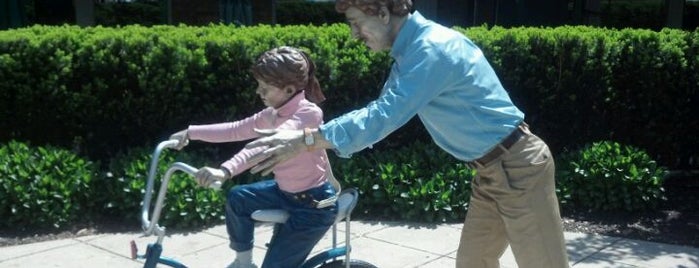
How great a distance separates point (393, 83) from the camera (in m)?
2.80

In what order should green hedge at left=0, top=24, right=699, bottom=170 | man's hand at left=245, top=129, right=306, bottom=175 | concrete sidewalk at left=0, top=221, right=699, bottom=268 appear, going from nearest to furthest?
Answer: man's hand at left=245, top=129, right=306, bottom=175, concrete sidewalk at left=0, top=221, right=699, bottom=268, green hedge at left=0, top=24, right=699, bottom=170

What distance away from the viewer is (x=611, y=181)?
6.37 metres

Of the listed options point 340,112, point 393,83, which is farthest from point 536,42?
point 393,83

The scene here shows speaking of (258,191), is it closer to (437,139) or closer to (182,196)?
(437,139)

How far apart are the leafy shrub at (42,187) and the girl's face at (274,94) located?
2.79 meters

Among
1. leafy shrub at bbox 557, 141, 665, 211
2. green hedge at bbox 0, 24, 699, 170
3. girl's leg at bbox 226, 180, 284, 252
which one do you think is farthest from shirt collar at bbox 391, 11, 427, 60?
leafy shrub at bbox 557, 141, 665, 211

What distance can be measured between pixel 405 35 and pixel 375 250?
2.65 metres

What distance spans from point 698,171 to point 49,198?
17.9 ft

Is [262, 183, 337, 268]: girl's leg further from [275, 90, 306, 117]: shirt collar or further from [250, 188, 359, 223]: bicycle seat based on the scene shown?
[275, 90, 306, 117]: shirt collar

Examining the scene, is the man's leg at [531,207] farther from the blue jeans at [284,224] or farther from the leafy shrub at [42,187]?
the leafy shrub at [42,187]

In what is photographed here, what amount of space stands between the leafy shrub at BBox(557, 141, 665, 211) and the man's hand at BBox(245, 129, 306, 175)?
4.16m

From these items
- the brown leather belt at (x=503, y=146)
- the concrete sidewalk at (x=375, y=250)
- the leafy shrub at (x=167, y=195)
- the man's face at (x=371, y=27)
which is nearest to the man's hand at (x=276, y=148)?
the man's face at (x=371, y=27)

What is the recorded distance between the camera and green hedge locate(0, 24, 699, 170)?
6125 millimetres

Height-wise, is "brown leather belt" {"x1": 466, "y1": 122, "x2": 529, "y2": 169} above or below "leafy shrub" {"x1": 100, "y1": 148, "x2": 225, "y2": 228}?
above
